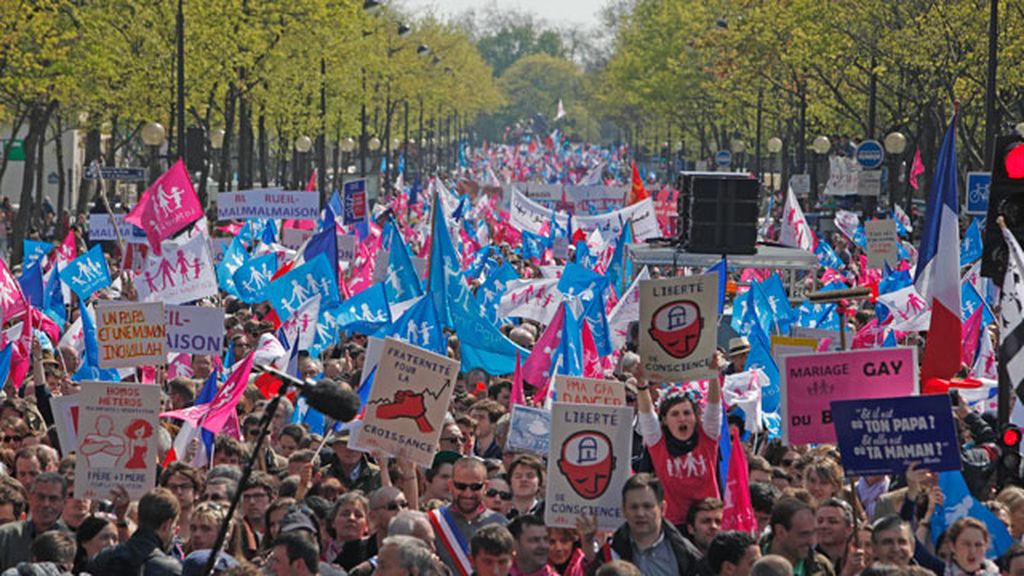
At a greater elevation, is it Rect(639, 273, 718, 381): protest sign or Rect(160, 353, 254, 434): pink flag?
Rect(639, 273, 718, 381): protest sign

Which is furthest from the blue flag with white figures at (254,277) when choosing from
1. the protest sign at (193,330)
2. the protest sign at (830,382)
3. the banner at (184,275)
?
the protest sign at (830,382)

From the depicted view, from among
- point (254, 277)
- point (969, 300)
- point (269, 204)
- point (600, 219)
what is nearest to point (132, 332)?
point (254, 277)

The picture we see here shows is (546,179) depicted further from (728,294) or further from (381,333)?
(381,333)

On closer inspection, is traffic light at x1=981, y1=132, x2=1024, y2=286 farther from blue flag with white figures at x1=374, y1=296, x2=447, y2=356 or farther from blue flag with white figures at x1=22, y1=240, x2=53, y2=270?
blue flag with white figures at x1=22, y1=240, x2=53, y2=270

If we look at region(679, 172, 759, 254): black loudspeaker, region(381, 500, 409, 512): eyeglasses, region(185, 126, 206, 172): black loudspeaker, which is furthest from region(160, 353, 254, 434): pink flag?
region(185, 126, 206, 172): black loudspeaker

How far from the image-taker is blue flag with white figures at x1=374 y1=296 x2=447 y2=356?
55.6ft

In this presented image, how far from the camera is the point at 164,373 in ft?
56.9

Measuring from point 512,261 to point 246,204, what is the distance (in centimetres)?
418

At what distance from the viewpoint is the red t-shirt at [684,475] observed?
10477mm

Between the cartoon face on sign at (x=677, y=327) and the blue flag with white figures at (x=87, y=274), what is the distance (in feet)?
37.4

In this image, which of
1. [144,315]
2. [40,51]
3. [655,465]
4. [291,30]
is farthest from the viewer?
[291,30]

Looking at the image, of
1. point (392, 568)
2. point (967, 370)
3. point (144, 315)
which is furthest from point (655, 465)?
point (967, 370)

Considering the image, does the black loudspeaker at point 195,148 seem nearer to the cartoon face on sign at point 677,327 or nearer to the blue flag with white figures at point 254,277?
the blue flag with white figures at point 254,277

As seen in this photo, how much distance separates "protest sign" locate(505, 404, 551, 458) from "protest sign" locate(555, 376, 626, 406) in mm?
260
